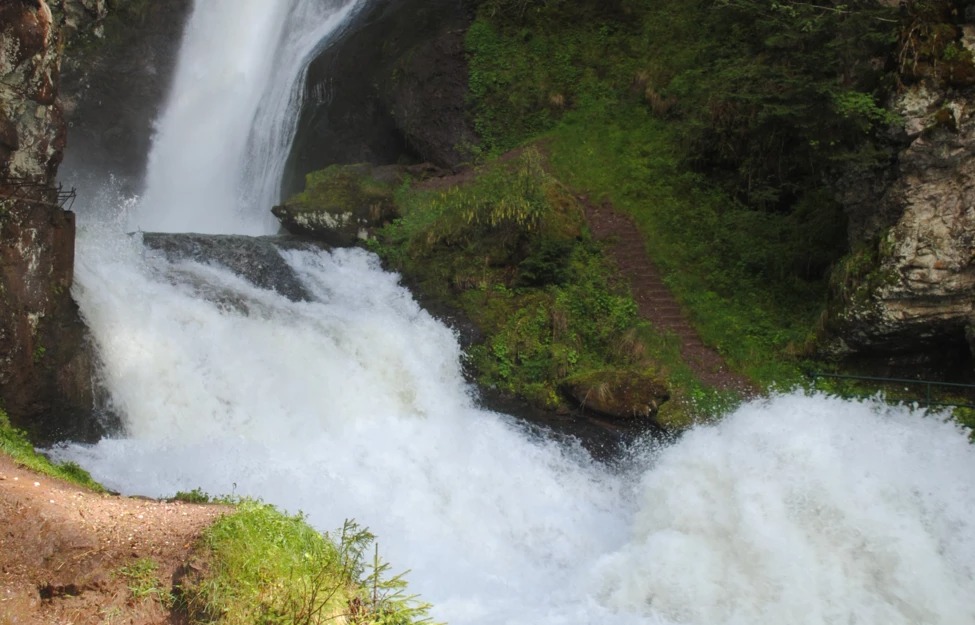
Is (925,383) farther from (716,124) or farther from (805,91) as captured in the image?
(716,124)

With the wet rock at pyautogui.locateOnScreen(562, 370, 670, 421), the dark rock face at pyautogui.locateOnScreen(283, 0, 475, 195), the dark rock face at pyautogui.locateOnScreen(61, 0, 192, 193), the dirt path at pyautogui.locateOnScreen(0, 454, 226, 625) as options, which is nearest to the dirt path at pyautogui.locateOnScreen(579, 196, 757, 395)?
the wet rock at pyautogui.locateOnScreen(562, 370, 670, 421)

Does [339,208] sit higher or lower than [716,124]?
lower

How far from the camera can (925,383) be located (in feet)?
35.2

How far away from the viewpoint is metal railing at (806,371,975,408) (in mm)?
10352

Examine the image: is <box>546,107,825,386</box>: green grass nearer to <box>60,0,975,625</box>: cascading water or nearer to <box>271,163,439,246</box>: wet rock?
<box>60,0,975,625</box>: cascading water

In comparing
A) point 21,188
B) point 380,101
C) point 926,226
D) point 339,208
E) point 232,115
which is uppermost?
point 380,101

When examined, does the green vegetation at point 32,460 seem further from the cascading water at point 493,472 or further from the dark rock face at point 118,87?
the dark rock face at point 118,87

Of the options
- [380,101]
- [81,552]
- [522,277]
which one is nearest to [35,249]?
[81,552]

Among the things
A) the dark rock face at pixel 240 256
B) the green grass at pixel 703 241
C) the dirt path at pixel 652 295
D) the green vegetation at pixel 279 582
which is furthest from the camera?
the dark rock face at pixel 240 256

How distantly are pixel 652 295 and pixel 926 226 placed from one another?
4883mm

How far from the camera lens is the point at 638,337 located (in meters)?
13.1

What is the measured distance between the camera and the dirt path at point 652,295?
12.3m

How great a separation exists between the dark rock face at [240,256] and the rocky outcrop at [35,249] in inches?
129

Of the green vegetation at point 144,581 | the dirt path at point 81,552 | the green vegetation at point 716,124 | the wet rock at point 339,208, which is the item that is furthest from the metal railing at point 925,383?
the wet rock at point 339,208
